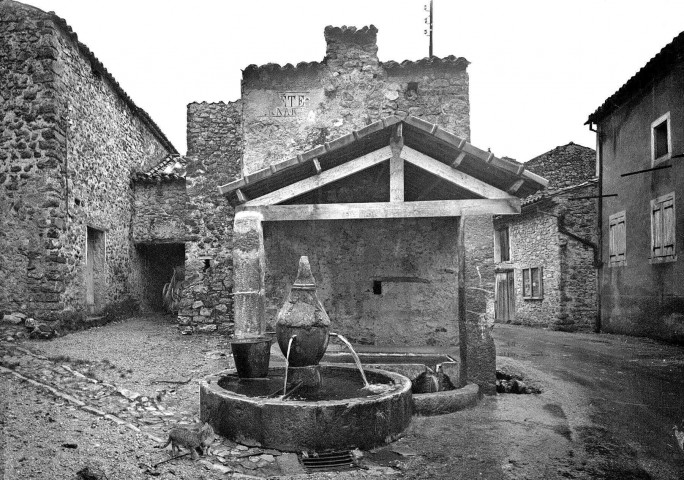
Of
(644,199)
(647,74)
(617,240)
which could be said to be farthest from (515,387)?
(647,74)

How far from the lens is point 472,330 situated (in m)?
6.04

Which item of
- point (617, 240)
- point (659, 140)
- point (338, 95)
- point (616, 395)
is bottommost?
point (616, 395)

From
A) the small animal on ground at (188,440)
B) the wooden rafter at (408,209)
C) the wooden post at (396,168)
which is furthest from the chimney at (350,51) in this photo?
the small animal on ground at (188,440)

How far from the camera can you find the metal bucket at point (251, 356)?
5113 millimetres

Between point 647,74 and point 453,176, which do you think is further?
point 647,74

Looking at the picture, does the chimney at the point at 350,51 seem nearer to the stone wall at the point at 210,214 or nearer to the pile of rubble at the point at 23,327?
the stone wall at the point at 210,214

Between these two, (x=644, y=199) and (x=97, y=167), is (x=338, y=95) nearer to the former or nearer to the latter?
(x=97, y=167)

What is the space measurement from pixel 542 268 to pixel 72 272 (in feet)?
43.7

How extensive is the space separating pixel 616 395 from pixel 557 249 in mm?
9229

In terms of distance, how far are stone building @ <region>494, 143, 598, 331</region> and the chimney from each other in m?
7.82

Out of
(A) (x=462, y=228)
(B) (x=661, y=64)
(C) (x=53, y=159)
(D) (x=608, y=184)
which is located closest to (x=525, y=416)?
(A) (x=462, y=228)

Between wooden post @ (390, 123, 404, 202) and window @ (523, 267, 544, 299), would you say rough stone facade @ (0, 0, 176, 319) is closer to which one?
wooden post @ (390, 123, 404, 202)

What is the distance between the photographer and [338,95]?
10.4 metres

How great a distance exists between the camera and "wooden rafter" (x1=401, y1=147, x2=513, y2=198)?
20.5 feet
